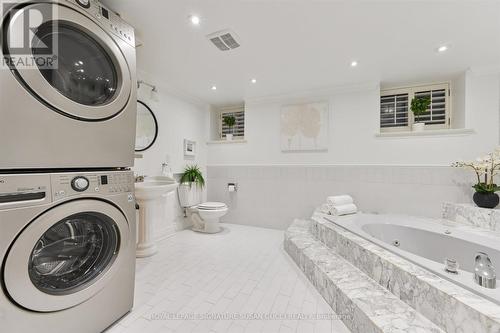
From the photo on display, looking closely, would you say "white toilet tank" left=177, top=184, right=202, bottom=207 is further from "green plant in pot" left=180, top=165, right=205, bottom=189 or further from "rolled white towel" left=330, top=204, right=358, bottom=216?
"rolled white towel" left=330, top=204, right=358, bottom=216

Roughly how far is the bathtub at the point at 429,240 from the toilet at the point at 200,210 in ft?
4.98

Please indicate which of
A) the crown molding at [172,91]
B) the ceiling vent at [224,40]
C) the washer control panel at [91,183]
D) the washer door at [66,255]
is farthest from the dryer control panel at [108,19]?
the crown molding at [172,91]

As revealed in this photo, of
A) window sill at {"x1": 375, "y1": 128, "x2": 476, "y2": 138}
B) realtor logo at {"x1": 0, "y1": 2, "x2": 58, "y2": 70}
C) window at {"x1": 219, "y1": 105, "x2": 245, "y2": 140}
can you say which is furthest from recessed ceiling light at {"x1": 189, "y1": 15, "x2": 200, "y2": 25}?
window sill at {"x1": 375, "y1": 128, "x2": 476, "y2": 138}

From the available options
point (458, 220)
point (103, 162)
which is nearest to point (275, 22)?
point (103, 162)

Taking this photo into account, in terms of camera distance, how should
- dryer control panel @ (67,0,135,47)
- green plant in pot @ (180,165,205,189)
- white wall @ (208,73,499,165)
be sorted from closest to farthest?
dryer control panel @ (67,0,135,47), white wall @ (208,73,499,165), green plant in pot @ (180,165,205,189)

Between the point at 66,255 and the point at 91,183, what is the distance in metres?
0.45

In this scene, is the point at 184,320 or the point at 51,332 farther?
the point at 184,320

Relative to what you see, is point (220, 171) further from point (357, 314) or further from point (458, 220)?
point (458, 220)

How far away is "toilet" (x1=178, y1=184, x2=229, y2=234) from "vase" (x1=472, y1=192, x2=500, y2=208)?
9.71ft

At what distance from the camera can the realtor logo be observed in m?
0.82

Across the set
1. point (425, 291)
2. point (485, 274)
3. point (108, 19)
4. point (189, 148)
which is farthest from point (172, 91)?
point (485, 274)

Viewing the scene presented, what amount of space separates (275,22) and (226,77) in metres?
1.15

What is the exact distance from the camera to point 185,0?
141 cm

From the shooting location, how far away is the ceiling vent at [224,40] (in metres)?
1.74
